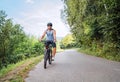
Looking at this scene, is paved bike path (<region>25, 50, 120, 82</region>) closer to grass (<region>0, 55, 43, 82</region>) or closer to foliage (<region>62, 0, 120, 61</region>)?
grass (<region>0, 55, 43, 82</region>)

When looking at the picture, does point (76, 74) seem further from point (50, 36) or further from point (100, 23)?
point (100, 23)

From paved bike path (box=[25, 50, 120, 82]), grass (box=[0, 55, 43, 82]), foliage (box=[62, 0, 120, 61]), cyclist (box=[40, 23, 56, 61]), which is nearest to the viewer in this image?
paved bike path (box=[25, 50, 120, 82])

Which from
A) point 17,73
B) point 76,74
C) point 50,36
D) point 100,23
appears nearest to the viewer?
point 76,74

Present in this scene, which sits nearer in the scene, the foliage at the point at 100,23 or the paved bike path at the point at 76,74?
the paved bike path at the point at 76,74

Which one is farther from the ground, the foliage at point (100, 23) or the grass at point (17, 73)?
the foliage at point (100, 23)

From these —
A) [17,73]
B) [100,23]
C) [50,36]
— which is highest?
[100,23]

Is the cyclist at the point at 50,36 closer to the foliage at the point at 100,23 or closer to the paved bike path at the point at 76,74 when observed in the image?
the paved bike path at the point at 76,74

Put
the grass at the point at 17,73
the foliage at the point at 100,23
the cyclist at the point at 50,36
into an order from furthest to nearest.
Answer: the foliage at the point at 100,23
the cyclist at the point at 50,36
the grass at the point at 17,73

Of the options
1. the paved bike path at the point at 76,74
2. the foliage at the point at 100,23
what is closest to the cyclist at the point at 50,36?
the paved bike path at the point at 76,74

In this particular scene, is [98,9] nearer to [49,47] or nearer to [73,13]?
[73,13]

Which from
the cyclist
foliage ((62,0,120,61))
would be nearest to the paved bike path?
the cyclist

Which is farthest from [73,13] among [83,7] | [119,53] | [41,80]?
[41,80]

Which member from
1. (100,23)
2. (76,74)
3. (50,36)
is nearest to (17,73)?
(76,74)

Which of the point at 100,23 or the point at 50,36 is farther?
the point at 100,23
